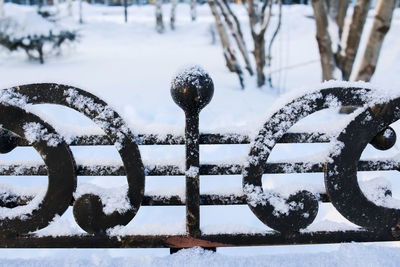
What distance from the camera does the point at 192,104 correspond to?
943mm

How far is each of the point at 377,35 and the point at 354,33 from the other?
338mm

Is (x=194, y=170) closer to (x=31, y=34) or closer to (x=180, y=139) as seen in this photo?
(x=180, y=139)

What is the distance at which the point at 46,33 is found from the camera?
10188 millimetres

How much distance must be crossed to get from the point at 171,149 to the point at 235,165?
8.36ft

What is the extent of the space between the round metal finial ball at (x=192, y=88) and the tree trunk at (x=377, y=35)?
3.09m

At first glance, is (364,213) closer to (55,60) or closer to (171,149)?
(171,149)

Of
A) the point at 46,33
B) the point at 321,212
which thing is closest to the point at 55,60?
the point at 46,33

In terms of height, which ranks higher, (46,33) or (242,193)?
(242,193)

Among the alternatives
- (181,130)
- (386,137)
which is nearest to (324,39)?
(386,137)

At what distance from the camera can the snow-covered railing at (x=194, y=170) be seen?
980 mm

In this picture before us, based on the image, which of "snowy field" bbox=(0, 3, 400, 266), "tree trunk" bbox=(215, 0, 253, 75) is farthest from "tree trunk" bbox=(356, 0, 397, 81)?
"tree trunk" bbox=(215, 0, 253, 75)

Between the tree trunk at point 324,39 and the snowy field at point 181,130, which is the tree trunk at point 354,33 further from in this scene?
the snowy field at point 181,130

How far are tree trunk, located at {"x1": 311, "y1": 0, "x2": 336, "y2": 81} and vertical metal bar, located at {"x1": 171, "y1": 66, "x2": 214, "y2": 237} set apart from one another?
10.8 feet

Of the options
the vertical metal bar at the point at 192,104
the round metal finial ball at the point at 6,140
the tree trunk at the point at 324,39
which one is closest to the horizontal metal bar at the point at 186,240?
the vertical metal bar at the point at 192,104
